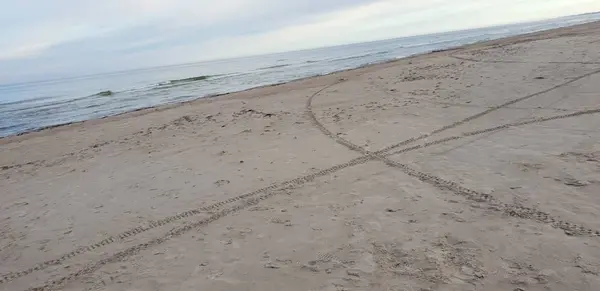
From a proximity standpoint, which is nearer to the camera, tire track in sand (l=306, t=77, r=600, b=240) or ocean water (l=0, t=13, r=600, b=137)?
tire track in sand (l=306, t=77, r=600, b=240)

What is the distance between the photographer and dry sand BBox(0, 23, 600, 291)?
123 inches

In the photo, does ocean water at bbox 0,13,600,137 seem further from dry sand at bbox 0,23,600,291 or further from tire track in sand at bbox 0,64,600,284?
tire track in sand at bbox 0,64,600,284

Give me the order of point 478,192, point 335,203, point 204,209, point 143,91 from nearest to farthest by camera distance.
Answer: point 478,192 → point 335,203 → point 204,209 → point 143,91

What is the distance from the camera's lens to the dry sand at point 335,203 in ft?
10.3

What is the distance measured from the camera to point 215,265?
344cm

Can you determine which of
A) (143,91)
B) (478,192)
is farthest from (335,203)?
(143,91)

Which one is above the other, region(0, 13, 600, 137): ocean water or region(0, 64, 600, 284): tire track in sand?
region(0, 13, 600, 137): ocean water

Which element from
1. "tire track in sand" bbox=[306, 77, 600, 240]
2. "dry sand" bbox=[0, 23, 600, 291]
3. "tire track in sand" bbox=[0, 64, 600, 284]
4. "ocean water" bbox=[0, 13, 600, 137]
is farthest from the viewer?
"ocean water" bbox=[0, 13, 600, 137]

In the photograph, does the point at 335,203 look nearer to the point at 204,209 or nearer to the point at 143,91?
the point at 204,209

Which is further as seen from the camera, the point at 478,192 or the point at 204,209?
the point at 204,209

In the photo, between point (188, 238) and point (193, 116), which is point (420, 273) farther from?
point (193, 116)

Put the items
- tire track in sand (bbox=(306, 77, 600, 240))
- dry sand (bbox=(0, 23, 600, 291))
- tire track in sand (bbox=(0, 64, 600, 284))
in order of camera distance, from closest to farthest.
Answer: dry sand (bbox=(0, 23, 600, 291)) < tire track in sand (bbox=(306, 77, 600, 240)) < tire track in sand (bbox=(0, 64, 600, 284))

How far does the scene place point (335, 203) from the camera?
173 inches

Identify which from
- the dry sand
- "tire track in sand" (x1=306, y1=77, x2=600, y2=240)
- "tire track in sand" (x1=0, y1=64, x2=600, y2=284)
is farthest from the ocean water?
"tire track in sand" (x1=306, y1=77, x2=600, y2=240)
